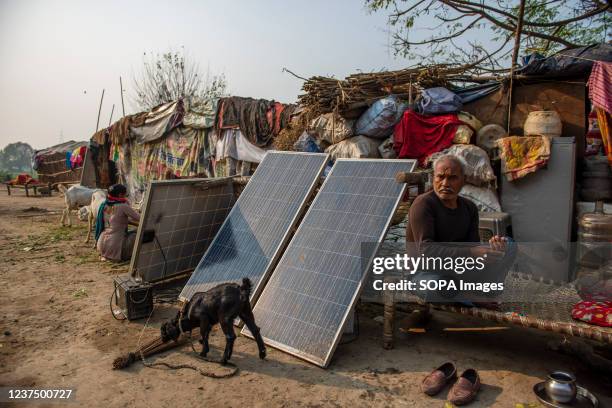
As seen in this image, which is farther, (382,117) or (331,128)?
(331,128)

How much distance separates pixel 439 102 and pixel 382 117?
100cm

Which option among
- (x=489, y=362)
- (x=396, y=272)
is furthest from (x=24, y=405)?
(x=489, y=362)

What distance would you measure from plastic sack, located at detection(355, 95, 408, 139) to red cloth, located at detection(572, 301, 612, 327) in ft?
14.5

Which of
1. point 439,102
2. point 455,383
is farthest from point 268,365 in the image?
point 439,102

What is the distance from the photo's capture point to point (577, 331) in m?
3.08

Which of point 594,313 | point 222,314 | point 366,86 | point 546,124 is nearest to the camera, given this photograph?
point 594,313

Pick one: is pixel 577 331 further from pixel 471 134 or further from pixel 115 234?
pixel 115 234

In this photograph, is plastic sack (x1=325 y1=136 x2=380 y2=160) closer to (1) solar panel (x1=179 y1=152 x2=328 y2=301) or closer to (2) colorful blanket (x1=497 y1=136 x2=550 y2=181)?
(1) solar panel (x1=179 y1=152 x2=328 y2=301)

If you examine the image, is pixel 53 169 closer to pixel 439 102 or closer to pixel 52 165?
pixel 52 165

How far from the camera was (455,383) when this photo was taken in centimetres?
319

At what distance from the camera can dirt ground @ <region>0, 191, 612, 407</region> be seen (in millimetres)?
3141

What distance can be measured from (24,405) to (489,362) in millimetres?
3954

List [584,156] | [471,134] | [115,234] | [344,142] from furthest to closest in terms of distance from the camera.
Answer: [344,142] < [115,234] < [471,134] < [584,156]

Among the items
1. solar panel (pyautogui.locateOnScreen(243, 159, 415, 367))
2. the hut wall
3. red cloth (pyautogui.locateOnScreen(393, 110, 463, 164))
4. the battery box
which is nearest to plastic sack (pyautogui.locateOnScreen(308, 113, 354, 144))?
Answer: red cloth (pyautogui.locateOnScreen(393, 110, 463, 164))
